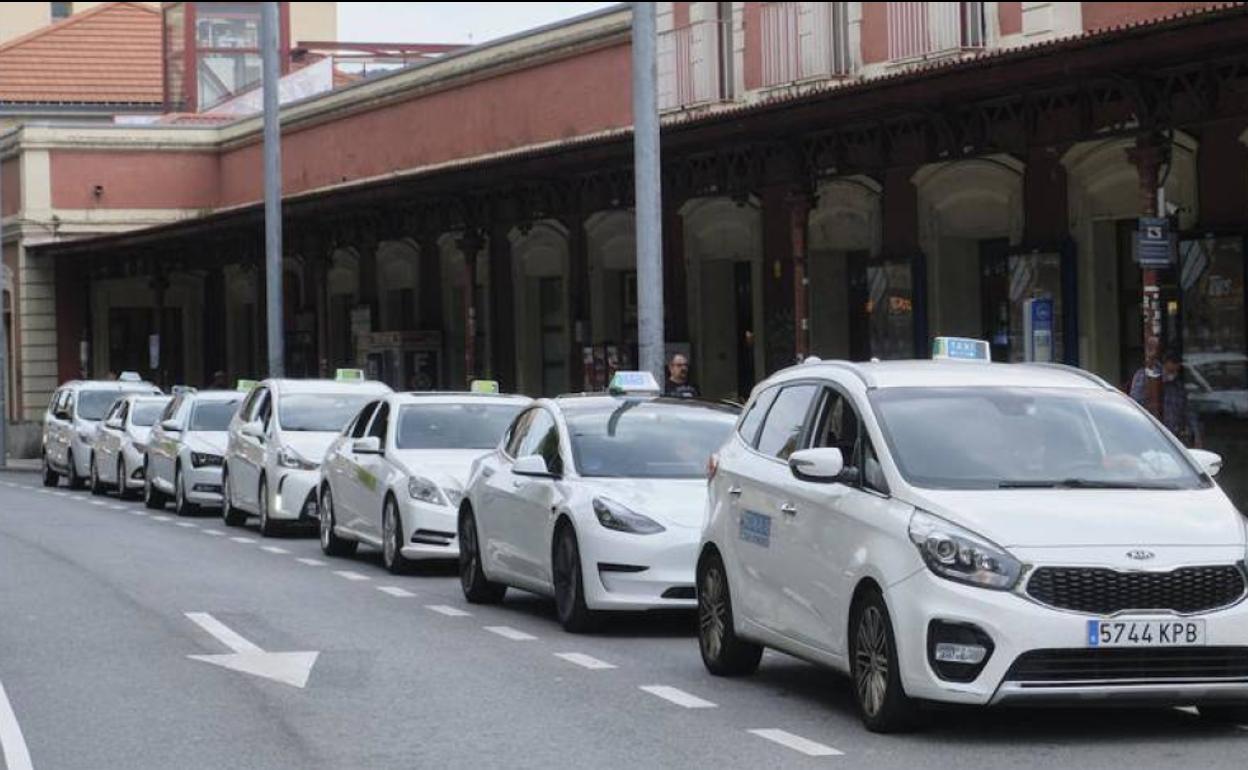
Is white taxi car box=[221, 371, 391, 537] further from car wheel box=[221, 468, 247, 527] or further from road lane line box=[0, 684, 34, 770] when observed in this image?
road lane line box=[0, 684, 34, 770]

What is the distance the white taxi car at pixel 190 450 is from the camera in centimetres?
3069

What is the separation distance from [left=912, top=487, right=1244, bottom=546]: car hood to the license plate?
1.10 feet

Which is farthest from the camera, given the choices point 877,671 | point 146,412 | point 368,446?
point 146,412

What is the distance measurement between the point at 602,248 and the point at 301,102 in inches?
613

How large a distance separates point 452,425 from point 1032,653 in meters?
11.7

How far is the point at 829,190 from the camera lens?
1292 inches

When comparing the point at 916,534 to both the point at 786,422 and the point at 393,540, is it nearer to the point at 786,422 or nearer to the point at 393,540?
the point at 786,422

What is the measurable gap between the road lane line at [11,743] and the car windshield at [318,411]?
45.9ft

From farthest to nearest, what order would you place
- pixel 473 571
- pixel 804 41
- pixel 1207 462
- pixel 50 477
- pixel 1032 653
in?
1. pixel 50 477
2. pixel 804 41
3. pixel 473 571
4. pixel 1207 462
5. pixel 1032 653

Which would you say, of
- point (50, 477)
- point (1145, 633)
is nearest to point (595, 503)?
point (1145, 633)

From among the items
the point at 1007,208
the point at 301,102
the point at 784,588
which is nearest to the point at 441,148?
the point at 301,102

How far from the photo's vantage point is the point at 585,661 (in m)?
14.1

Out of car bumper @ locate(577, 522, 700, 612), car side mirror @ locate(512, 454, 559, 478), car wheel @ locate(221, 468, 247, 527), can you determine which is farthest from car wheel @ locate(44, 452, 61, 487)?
car bumper @ locate(577, 522, 700, 612)

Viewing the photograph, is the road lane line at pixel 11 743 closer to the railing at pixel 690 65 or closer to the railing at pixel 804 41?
the railing at pixel 804 41
